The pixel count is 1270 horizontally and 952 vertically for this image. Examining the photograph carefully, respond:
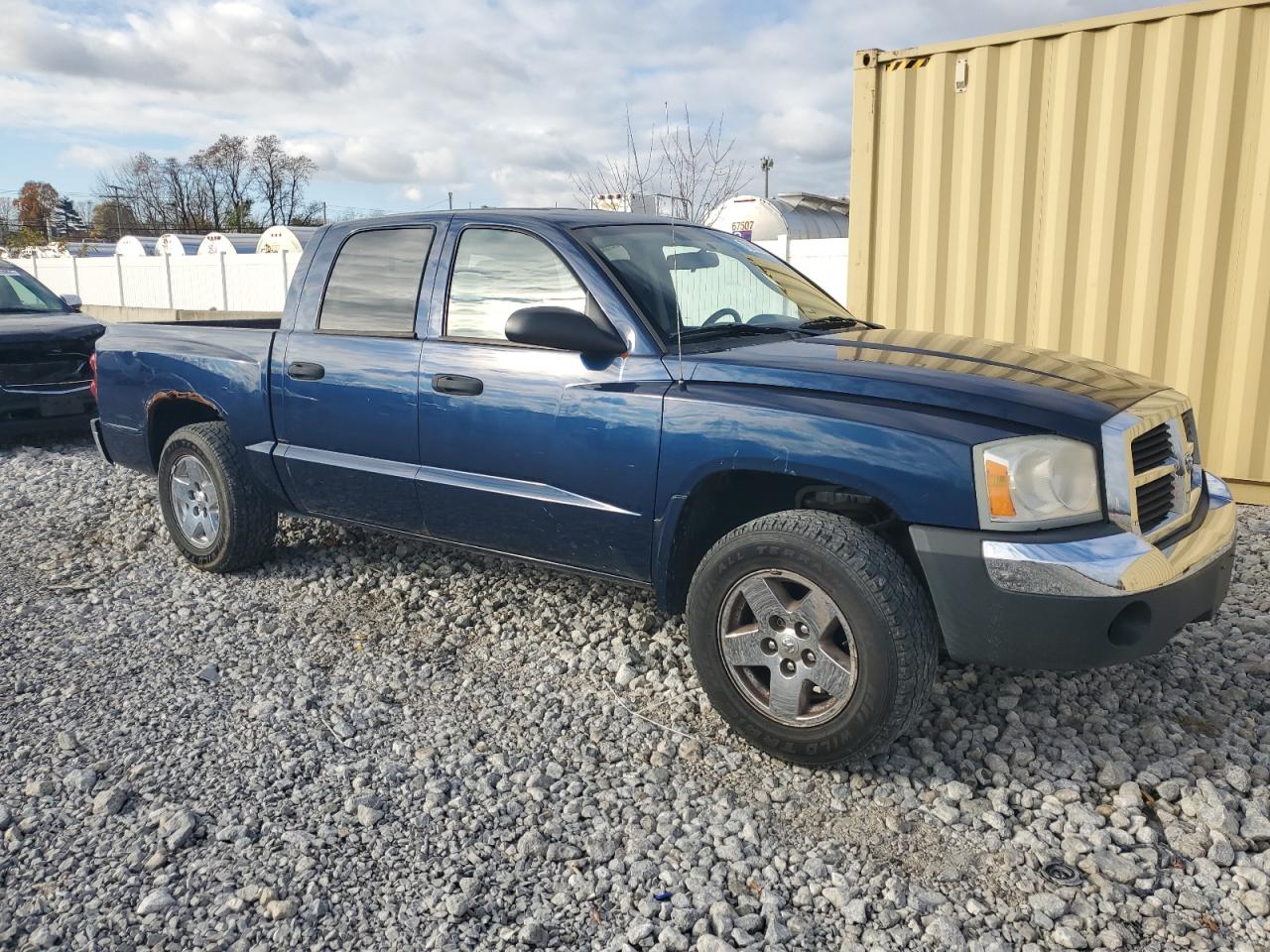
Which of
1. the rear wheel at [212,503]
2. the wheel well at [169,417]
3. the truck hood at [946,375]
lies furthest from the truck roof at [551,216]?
the wheel well at [169,417]

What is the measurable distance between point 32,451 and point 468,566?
5.38m

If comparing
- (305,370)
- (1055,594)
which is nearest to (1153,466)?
(1055,594)

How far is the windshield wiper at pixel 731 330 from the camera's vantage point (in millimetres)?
3795

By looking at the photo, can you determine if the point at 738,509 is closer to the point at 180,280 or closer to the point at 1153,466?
the point at 1153,466

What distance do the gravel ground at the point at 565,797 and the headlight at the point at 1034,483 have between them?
0.90m

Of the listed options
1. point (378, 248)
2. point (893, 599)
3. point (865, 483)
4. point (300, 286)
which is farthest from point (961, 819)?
point (300, 286)

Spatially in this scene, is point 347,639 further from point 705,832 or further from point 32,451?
point 32,451

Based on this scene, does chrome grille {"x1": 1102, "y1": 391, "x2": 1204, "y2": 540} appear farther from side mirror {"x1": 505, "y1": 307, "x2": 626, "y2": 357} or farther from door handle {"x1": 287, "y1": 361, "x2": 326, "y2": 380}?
door handle {"x1": 287, "y1": 361, "x2": 326, "y2": 380}

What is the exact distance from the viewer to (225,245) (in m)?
30.7

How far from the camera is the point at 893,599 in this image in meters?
3.00

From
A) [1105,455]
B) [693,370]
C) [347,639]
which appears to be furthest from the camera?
[347,639]

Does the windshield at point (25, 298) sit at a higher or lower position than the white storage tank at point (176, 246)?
lower

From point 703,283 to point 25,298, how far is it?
822cm

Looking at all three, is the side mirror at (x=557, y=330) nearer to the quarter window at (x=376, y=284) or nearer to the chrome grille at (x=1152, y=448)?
the quarter window at (x=376, y=284)
